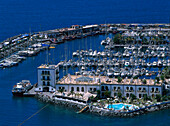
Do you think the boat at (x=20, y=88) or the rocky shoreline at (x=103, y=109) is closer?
the rocky shoreline at (x=103, y=109)

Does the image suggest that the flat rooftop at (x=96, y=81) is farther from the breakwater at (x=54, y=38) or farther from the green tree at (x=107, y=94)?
the breakwater at (x=54, y=38)

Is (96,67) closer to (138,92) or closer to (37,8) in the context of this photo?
(138,92)

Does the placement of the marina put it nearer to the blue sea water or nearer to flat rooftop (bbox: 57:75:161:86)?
flat rooftop (bbox: 57:75:161:86)

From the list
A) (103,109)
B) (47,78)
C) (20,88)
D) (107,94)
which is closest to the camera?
(103,109)

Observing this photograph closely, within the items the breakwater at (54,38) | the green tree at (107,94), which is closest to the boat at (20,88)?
the green tree at (107,94)

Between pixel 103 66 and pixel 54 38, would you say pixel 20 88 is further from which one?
pixel 54 38

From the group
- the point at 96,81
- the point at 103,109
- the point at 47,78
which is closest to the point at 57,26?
the point at 47,78

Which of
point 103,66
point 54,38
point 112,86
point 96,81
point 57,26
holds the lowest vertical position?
point 112,86

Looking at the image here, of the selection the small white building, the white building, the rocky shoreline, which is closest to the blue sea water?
the rocky shoreline
